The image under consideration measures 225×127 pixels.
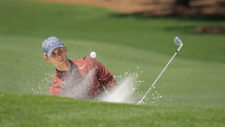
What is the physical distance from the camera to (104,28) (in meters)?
25.2

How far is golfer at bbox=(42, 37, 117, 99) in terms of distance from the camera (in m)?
6.24

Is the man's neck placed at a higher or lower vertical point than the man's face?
lower

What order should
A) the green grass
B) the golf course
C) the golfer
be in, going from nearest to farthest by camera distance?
the green grass < the golf course < the golfer

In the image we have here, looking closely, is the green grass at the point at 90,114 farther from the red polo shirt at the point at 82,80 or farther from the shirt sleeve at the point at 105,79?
the shirt sleeve at the point at 105,79

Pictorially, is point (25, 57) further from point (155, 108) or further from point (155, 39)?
point (155, 39)

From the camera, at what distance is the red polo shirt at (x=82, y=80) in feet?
20.3

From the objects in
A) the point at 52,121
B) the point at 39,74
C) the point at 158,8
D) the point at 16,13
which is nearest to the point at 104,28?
the point at 16,13

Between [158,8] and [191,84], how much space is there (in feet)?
77.3

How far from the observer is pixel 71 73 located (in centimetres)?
629

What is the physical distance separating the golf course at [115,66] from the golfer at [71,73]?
43 cm

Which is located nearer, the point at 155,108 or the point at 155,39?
the point at 155,108

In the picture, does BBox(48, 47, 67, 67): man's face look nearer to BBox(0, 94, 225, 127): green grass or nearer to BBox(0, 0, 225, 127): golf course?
BBox(0, 0, 225, 127): golf course

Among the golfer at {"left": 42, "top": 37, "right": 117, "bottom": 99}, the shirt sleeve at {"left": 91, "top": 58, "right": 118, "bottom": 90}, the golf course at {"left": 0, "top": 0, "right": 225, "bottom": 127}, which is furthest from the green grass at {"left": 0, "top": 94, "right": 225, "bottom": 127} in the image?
the shirt sleeve at {"left": 91, "top": 58, "right": 118, "bottom": 90}

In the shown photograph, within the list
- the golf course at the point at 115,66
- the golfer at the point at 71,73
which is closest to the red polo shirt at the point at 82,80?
the golfer at the point at 71,73
